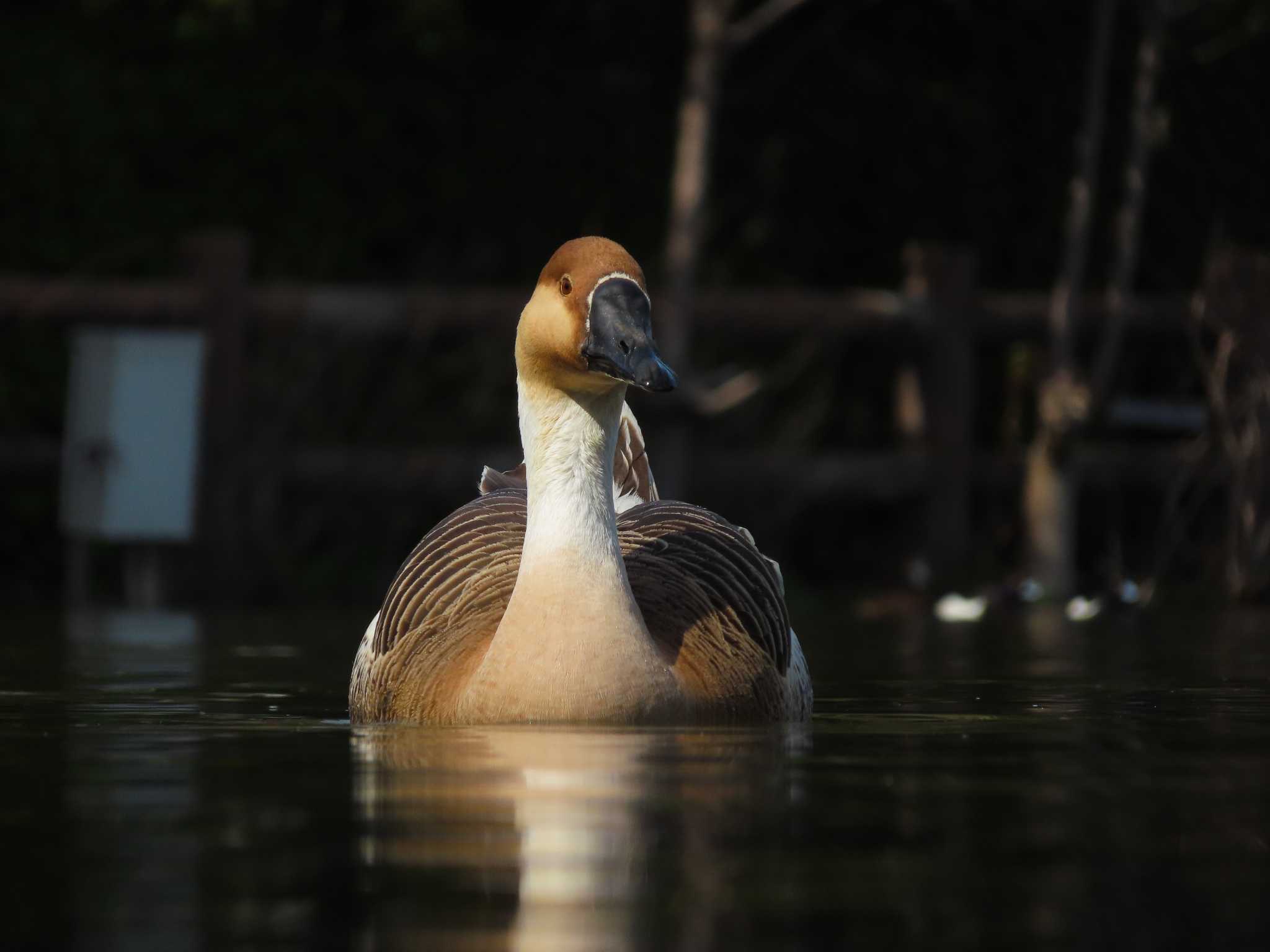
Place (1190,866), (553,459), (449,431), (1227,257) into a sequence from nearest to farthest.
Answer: (1190,866)
(553,459)
(1227,257)
(449,431)

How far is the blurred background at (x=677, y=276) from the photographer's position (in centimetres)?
1285

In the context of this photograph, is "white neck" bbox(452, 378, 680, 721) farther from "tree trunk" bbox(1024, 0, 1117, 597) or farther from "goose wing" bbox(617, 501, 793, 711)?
"tree trunk" bbox(1024, 0, 1117, 597)

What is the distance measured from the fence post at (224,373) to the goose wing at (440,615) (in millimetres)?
5972

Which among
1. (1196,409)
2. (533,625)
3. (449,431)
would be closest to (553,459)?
(533,625)

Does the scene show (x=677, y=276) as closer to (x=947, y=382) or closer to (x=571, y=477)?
(x=947, y=382)

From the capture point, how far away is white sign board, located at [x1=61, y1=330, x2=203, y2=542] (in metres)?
12.6

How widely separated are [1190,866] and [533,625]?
7.47 feet

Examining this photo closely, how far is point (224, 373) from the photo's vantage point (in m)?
12.8

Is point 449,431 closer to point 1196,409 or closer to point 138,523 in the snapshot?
point 138,523

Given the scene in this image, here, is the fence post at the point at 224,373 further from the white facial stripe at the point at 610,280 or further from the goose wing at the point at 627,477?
the white facial stripe at the point at 610,280

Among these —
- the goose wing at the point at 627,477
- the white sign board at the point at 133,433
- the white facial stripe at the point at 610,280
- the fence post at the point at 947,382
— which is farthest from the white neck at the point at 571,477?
the fence post at the point at 947,382

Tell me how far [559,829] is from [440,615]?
2515mm

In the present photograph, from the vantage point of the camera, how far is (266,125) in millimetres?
15086

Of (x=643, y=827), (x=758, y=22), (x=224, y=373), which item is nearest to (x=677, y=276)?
(x=758, y=22)
